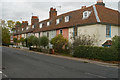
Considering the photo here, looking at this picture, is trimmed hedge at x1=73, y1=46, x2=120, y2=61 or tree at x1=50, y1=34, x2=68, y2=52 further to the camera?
tree at x1=50, y1=34, x2=68, y2=52

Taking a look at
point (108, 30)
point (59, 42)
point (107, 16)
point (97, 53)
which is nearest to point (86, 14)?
point (107, 16)

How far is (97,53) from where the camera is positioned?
16.9 meters

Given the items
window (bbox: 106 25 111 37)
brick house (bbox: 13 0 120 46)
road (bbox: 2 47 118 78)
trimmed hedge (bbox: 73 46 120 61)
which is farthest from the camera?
window (bbox: 106 25 111 37)

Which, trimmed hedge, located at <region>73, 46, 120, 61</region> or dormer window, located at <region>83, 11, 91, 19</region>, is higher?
dormer window, located at <region>83, 11, 91, 19</region>

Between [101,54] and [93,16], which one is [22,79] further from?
[93,16]

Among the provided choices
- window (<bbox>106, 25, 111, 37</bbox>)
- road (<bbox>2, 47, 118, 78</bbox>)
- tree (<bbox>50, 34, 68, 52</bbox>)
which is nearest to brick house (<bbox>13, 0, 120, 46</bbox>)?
window (<bbox>106, 25, 111, 37</bbox>)

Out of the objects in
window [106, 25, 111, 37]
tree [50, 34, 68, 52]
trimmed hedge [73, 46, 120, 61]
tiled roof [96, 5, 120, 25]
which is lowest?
trimmed hedge [73, 46, 120, 61]

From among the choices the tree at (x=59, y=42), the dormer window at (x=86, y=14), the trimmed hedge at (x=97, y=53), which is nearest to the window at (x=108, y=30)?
the dormer window at (x=86, y=14)

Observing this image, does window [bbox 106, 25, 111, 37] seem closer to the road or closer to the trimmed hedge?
the trimmed hedge

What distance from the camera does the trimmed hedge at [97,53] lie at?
51.2 ft

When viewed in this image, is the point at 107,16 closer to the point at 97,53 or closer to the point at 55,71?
the point at 97,53

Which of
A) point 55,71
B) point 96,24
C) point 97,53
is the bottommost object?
point 55,71

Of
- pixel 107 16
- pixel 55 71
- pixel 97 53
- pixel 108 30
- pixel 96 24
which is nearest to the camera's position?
pixel 55 71

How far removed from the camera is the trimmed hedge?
15.6m
